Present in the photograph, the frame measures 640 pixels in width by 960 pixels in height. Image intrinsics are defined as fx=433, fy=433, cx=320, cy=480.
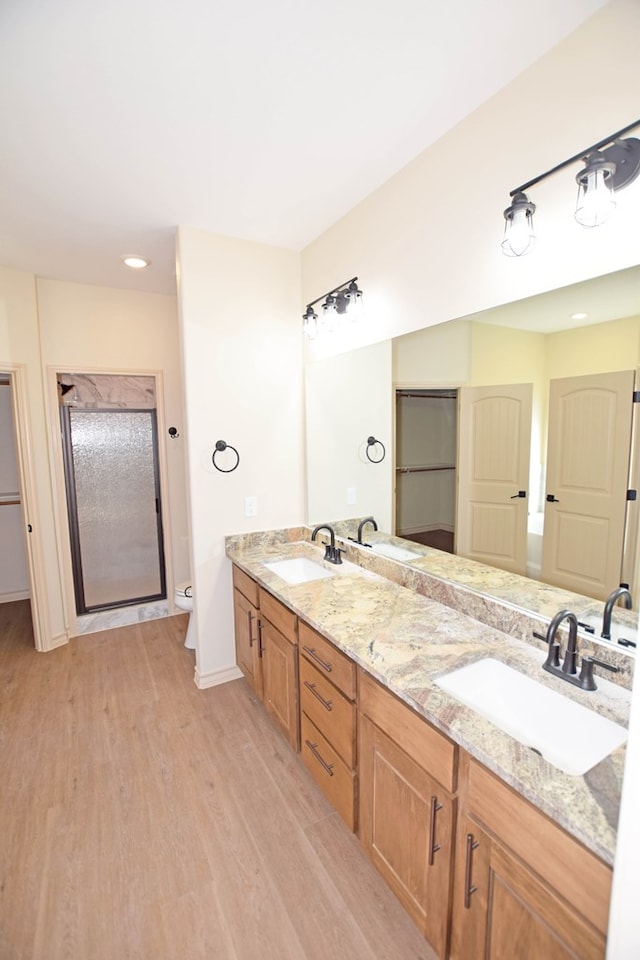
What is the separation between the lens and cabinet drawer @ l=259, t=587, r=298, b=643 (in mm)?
1918

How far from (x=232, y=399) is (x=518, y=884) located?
2420 mm

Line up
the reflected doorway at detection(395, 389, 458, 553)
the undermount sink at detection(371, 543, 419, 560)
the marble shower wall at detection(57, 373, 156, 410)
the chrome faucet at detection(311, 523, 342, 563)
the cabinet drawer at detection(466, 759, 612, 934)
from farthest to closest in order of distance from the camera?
the marble shower wall at detection(57, 373, 156, 410) → the chrome faucet at detection(311, 523, 342, 563) → the undermount sink at detection(371, 543, 419, 560) → the reflected doorway at detection(395, 389, 458, 553) → the cabinet drawer at detection(466, 759, 612, 934)

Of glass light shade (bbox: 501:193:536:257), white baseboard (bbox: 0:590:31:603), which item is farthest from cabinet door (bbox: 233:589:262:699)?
white baseboard (bbox: 0:590:31:603)

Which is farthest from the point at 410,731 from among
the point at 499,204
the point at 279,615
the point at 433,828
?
the point at 499,204

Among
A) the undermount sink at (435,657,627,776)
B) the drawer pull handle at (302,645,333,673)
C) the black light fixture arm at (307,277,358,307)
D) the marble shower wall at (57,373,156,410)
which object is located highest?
the black light fixture arm at (307,277,358,307)

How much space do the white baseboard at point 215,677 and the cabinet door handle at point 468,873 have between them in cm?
200

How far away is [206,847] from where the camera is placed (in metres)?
1.71

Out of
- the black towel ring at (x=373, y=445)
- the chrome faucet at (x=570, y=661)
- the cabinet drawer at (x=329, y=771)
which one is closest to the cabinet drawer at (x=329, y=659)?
the cabinet drawer at (x=329, y=771)

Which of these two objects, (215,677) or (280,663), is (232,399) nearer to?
(280,663)

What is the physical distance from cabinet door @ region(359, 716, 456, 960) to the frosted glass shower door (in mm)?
2958

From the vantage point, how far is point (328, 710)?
5.50 ft

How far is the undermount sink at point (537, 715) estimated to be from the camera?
1109mm

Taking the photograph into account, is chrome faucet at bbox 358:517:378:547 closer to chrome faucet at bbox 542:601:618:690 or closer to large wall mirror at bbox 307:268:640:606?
large wall mirror at bbox 307:268:640:606

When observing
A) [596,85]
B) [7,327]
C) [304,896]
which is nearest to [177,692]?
[304,896]
